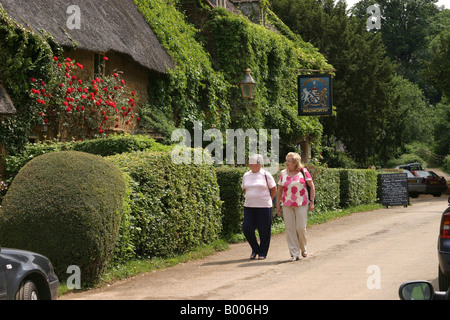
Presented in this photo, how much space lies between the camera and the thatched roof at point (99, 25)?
14.8 m

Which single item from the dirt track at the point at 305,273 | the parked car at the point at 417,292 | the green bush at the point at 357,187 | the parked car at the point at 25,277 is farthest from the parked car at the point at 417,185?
the parked car at the point at 417,292

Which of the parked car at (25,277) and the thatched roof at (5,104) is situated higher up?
the thatched roof at (5,104)

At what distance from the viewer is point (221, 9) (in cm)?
2411

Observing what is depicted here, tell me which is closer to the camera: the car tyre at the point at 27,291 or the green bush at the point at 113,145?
the car tyre at the point at 27,291

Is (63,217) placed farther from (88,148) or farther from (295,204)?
(88,148)

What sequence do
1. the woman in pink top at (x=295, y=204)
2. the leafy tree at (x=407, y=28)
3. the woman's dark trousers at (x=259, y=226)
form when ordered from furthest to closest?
the leafy tree at (x=407, y=28), the woman's dark trousers at (x=259, y=226), the woman in pink top at (x=295, y=204)

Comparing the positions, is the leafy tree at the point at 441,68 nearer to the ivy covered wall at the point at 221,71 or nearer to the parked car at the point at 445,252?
the ivy covered wall at the point at 221,71

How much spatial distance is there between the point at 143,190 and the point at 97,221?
6.86 ft

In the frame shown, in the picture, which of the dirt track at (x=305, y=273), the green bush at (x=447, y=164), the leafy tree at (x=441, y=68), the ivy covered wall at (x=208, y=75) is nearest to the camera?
the dirt track at (x=305, y=273)

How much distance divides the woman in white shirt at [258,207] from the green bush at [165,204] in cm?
113

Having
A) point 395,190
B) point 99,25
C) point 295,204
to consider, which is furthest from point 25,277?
point 395,190

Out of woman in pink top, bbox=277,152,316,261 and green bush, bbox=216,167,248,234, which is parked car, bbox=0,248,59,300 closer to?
woman in pink top, bbox=277,152,316,261

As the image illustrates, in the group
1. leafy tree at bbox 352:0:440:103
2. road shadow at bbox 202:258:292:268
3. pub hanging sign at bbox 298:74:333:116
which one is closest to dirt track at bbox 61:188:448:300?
road shadow at bbox 202:258:292:268
